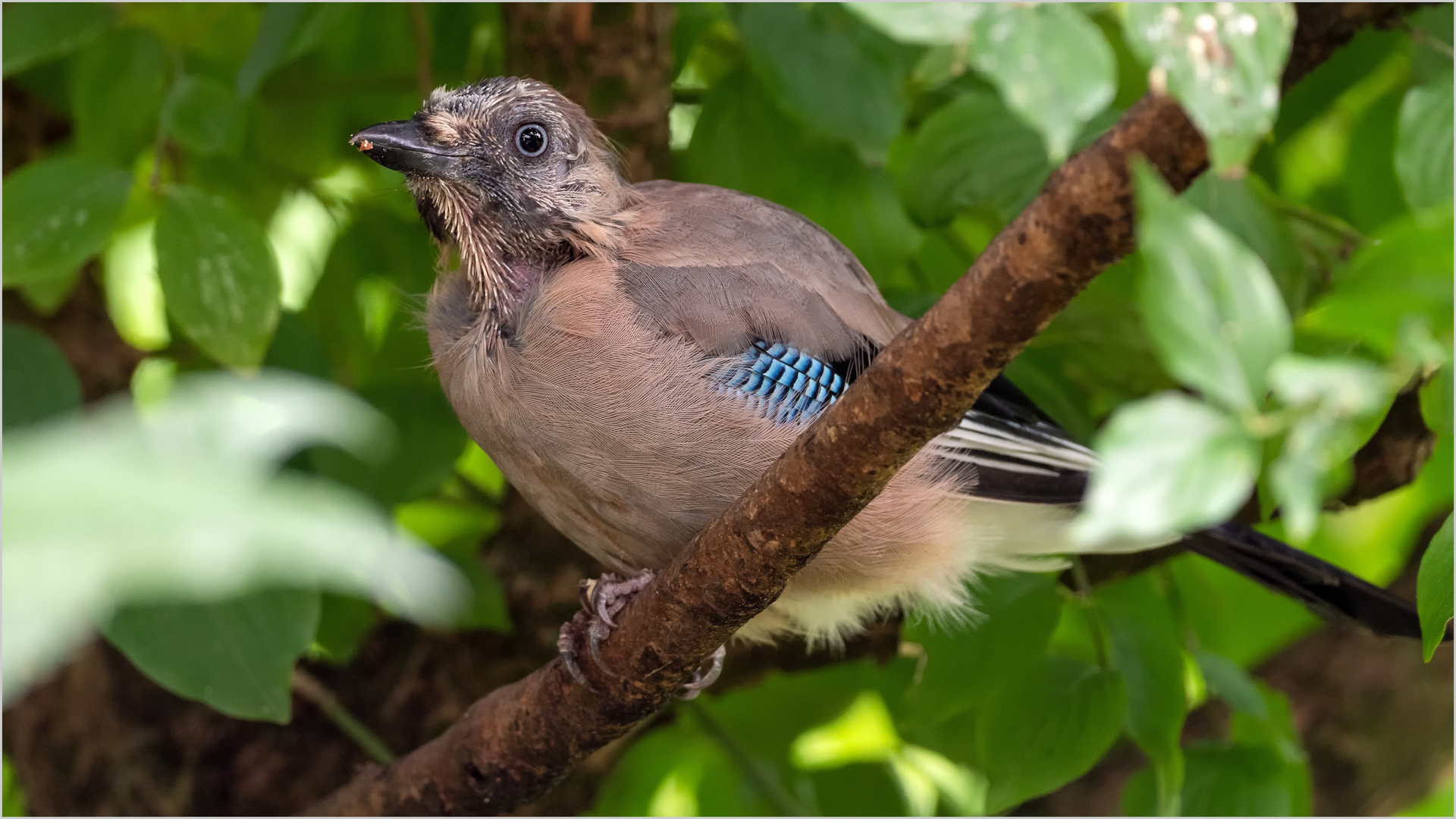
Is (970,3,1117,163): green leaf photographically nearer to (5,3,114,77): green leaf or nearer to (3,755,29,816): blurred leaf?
(5,3,114,77): green leaf

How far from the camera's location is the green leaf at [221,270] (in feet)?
6.98

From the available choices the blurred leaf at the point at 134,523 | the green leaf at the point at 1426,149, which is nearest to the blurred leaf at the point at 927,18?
the blurred leaf at the point at 134,523

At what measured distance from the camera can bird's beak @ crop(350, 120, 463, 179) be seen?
2281 millimetres

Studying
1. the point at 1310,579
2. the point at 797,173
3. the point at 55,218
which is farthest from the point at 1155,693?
the point at 55,218

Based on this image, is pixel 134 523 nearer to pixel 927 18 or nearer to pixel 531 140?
pixel 927 18

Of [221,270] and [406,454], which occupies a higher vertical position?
[221,270]

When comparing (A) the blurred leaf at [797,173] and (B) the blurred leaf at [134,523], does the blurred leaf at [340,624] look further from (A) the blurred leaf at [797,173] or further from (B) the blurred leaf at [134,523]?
(B) the blurred leaf at [134,523]

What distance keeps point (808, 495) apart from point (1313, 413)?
807 mm

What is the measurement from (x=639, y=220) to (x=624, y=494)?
55 centimetres

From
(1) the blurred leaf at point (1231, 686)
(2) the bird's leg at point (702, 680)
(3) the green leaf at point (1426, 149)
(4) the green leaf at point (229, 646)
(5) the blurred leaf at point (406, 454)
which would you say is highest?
(3) the green leaf at point (1426, 149)

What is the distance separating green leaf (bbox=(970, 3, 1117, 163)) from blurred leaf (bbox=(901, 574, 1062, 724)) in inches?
60.3

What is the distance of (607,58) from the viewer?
284 cm

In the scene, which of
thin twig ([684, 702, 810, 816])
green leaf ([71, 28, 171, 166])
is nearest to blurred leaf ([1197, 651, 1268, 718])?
thin twig ([684, 702, 810, 816])

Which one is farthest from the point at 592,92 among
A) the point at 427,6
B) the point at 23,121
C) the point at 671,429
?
the point at 23,121
